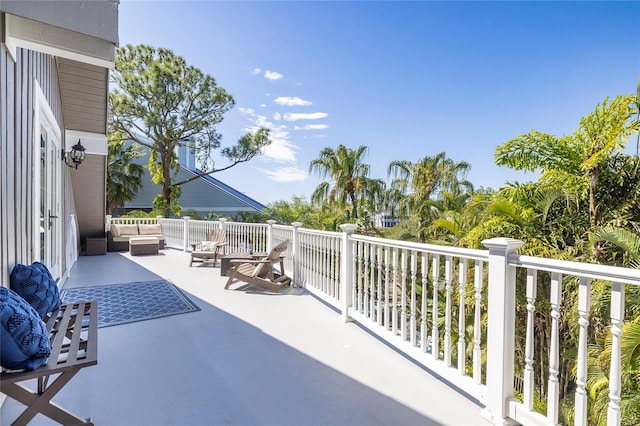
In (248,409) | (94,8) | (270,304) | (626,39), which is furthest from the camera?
(626,39)

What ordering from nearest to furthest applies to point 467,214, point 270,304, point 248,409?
point 248,409 → point 270,304 → point 467,214

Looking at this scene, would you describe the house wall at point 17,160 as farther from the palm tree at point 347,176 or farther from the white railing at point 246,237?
the palm tree at point 347,176

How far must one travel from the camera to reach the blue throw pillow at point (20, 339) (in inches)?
58.9

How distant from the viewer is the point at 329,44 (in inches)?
425

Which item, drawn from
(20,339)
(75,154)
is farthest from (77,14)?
(75,154)

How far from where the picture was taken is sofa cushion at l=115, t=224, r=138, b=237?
10.7 metres

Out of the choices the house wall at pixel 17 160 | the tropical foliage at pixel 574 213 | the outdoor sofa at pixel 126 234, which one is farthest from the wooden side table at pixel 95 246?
the tropical foliage at pixel 574 213

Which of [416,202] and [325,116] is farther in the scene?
[325,116]

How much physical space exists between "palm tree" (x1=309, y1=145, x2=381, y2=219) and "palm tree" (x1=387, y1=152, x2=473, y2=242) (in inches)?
54.2

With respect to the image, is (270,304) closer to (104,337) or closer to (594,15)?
(104,337)

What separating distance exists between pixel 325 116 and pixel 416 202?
34.9 ft

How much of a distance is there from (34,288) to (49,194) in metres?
2.84

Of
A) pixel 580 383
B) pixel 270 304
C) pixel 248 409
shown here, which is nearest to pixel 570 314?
pixel 580 383

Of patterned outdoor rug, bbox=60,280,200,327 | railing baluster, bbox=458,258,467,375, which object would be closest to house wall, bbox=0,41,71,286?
patterned outdoor rug, bbox=60,280,200,327
